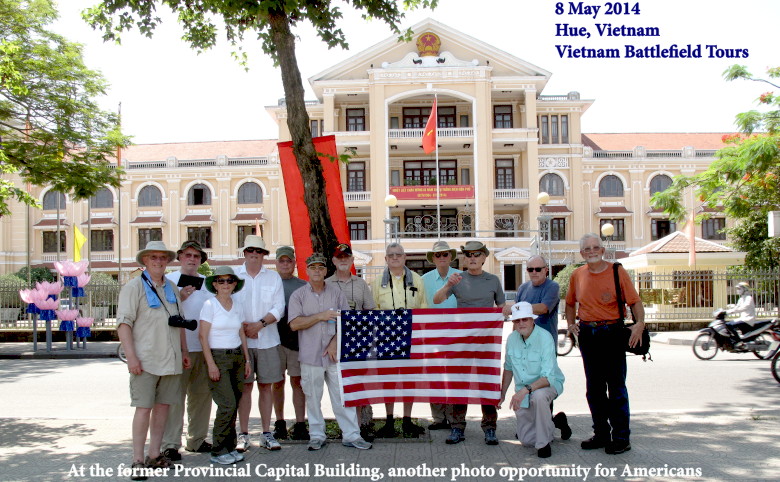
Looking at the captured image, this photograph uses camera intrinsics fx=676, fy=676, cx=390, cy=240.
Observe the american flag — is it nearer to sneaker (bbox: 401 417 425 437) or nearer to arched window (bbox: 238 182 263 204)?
sneaker (bbox: 401 417 425 437)

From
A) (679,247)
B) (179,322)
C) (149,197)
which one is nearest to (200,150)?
(149,197)

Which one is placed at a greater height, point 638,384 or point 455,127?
point 455,127

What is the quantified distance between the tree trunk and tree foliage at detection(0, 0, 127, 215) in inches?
474

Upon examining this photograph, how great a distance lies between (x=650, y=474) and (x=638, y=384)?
5.66 metres

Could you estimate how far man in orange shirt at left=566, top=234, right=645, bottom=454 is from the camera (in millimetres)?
6406

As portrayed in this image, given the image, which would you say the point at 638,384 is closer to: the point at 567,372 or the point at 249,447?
the point at 567,372

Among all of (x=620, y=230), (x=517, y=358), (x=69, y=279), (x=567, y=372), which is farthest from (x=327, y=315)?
(x=620, y=230)

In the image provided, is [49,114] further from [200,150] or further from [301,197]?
[200,150]

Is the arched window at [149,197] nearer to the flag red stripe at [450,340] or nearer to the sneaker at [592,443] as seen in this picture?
the flag red stripe at [450,340]

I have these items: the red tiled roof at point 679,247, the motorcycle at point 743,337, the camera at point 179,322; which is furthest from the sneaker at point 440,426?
the red tiled roof at point 679,247

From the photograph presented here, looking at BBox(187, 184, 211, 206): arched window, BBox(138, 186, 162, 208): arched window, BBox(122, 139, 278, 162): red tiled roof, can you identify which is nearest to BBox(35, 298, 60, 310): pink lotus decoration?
BBox(187, 184, 211, 206): arched window

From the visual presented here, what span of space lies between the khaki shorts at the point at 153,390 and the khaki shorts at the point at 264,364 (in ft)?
2.66

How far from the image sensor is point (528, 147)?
40.9m

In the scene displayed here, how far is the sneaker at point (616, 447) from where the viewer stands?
20.6 feet
